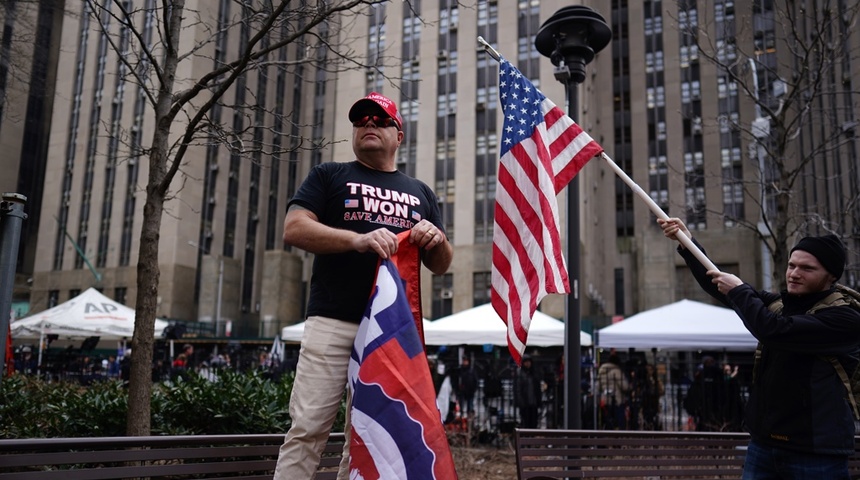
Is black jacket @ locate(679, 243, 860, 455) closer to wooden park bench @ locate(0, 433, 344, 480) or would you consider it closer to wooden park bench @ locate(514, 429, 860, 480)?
wooden park bench @ locate(514, 429, 860, 480)

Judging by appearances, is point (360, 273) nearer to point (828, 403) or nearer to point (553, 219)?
point (553, 219)

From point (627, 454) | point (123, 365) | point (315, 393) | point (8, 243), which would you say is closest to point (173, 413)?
point (8, 243)

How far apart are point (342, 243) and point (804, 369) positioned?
2425 millimetres

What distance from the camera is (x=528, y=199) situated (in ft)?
13.8

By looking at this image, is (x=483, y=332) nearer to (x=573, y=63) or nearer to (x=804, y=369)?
(x=573, y=63)

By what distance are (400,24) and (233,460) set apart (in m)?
51.9

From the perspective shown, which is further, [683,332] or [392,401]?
[683,332]

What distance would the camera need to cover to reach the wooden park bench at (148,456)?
288 centimetres

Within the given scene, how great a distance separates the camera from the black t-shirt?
3121 millimetres

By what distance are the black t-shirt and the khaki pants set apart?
0.28 feet

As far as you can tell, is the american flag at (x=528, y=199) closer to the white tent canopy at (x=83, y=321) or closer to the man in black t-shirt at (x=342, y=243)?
the man in black t-shirt at (x=342, y=243)

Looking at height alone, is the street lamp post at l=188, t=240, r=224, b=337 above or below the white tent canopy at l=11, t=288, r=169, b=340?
above

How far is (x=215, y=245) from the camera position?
5619cm

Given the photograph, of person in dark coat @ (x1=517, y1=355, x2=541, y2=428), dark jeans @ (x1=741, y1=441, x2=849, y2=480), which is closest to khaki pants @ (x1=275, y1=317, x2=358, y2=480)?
dark jeans @ (x1=741, y1=441, x2=849, y2=480)
